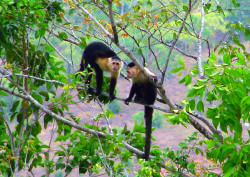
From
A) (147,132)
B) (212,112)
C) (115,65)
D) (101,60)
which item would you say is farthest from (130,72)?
(212,112)

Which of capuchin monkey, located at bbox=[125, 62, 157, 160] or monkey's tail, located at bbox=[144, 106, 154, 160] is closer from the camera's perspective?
monkey's tail, located at bbox=[144, 106, 154, 160]

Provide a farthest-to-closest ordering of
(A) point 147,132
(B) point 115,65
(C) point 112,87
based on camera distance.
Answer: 1. (B) point 115,65
2. (C) point 112,87
3. (A) point 147,132

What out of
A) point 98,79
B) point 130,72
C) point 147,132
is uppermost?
point 130,72

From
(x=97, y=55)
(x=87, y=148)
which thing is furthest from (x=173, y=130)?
(x=87, y=148)

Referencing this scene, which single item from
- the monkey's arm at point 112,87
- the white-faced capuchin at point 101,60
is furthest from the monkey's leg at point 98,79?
the monkey's arm at point 112,87

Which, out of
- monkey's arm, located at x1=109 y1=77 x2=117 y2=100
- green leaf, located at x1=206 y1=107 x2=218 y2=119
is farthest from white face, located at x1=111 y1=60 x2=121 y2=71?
green leaf, located at x1=206 y1=107 x2=218 y2=119

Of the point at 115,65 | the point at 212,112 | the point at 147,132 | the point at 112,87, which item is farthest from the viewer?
the point at 115,65

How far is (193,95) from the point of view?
3.75 meters

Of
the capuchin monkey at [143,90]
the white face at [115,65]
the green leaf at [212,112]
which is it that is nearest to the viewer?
the green leaf at [212,112]

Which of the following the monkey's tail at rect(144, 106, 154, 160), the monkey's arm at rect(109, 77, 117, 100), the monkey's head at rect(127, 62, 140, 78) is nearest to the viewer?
the monkey's tail at rect(144, 106, 154, 160)

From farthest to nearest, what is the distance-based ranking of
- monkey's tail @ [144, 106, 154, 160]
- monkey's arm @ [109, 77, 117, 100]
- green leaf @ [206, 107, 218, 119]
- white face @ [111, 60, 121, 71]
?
1. white face @ [111, 60, 121, 71]
2. monkey's arm @ [109, 77, 117, 100]
3. monkey's tail @ [144, 106, 154, 160]
4. green leaf @ [206, 107, 218, 119]

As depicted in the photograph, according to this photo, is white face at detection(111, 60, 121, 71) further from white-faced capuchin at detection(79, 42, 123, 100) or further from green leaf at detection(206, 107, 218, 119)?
green leaf at detection(206, 107, 218, 119)

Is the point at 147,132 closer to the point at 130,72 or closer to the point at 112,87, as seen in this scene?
the point at 112,87

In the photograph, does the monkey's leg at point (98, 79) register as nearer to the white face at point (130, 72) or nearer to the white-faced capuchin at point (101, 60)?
the white-faced capuchin at point (101, 60)
